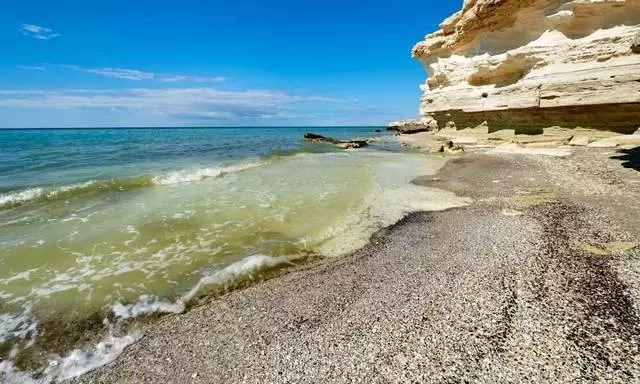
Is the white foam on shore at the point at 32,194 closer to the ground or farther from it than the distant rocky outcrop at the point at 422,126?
closer to the ground

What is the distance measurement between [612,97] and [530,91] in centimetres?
449

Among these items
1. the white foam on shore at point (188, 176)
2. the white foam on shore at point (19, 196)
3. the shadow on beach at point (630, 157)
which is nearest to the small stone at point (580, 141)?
the shadow on beach at point (630, 157)

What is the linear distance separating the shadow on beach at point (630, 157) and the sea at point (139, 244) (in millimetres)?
7850

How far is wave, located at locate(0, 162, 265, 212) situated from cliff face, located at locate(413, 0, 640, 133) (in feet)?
60.9

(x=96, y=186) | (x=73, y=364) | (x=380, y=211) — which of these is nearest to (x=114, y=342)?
(x=73, y=364)

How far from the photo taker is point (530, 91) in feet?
65.7

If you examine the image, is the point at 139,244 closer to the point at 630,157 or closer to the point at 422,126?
the point at 630,157

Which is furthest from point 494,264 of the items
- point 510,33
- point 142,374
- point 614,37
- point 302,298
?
point 510,33

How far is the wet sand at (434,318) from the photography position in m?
3.37

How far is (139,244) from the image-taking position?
25.9 feet

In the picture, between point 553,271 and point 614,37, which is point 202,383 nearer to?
point 553,271

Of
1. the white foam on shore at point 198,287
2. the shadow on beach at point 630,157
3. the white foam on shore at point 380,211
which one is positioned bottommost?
the white foam on shore at point 198,287

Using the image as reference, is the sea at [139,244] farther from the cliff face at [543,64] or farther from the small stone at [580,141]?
the small stone at [580,141]

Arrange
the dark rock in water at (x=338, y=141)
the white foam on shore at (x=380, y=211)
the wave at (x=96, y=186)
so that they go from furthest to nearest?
the dark rock in water at (x=338, y=141) < the wave at (x=96, y=186) < the white foam on shore at (x=380, y=211)
